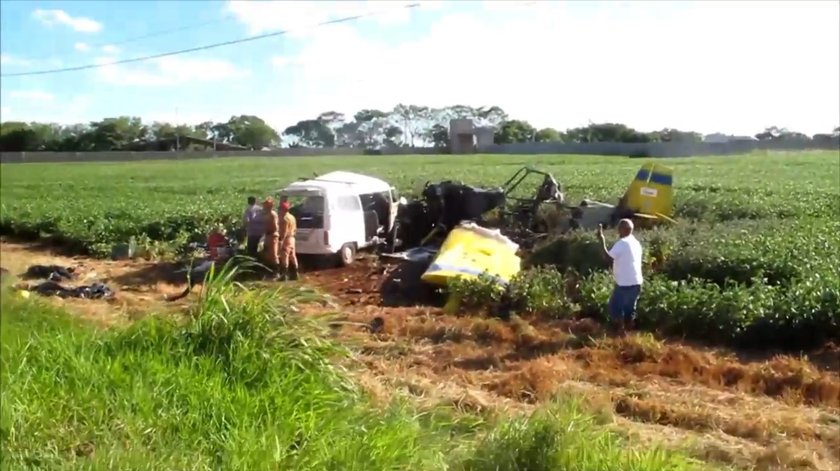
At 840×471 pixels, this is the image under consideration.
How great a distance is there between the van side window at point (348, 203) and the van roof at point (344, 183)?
12cm

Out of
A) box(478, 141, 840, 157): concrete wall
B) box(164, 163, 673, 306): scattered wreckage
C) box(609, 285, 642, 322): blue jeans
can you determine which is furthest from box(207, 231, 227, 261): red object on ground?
box(609, 285, 642, 322): blue jeans

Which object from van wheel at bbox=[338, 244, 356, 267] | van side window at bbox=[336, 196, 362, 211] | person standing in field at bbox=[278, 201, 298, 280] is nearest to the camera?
person standing in field at bbox=[278, 201, 298, 280]

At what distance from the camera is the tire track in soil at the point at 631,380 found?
639cm

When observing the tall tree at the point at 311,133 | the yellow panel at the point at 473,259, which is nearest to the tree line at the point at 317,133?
the tall tree at the point at 311,133

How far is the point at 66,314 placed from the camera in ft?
17.5

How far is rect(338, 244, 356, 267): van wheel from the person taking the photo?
14.3m

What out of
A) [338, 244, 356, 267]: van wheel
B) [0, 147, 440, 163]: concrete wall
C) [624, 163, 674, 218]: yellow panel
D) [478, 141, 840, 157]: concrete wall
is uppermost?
[0, 147, 440, 163]: concrete wall


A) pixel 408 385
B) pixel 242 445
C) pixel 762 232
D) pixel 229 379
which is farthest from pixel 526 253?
pixel 242 445

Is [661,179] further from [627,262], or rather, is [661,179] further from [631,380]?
[631,380]

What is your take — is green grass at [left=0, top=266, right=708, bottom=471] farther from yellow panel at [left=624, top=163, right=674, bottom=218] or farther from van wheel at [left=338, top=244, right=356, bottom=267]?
yellow panel at [left=624, top=163, right=674, bottom=218]

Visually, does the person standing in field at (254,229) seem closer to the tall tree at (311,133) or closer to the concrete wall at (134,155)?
the concrete wall at (134,155)

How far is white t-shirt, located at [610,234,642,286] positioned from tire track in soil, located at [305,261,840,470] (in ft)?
2.18

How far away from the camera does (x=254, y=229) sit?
13180mm

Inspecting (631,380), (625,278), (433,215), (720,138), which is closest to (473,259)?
(625,278)
